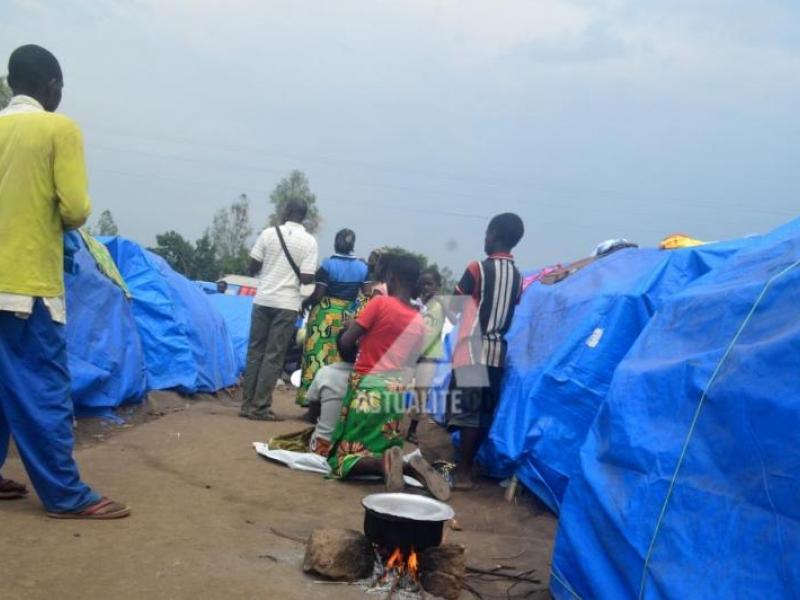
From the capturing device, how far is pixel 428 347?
18.5ft

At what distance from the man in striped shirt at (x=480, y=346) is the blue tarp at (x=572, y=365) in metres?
0.12

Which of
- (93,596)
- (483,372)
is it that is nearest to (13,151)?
(93,596)

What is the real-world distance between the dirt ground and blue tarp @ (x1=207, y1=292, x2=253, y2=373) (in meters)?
4.06

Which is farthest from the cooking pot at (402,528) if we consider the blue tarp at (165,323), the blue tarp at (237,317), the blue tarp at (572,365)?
the blue tarp at (237,317)

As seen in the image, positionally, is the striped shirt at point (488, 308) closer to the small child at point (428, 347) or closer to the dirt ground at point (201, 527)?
the small child at point (428, 347)

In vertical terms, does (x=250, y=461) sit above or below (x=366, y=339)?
below

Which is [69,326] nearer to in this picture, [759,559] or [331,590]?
[331,590]

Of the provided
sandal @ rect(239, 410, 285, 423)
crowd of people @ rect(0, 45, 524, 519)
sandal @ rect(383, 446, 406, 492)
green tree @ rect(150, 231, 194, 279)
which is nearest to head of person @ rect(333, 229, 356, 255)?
crowd of people @ rect(0, 45, 524, 519)

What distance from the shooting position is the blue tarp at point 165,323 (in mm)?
7328

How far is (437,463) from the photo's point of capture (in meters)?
5.18

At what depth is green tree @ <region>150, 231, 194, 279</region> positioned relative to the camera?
108 feet

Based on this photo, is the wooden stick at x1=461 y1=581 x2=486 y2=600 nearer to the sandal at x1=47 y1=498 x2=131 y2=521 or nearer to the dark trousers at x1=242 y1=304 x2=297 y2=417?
the sandal at x1=47 y1=498 x2=131 y2=521

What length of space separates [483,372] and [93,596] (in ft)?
10.1

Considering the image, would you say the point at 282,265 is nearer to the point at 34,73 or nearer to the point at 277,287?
the point at 277,287
